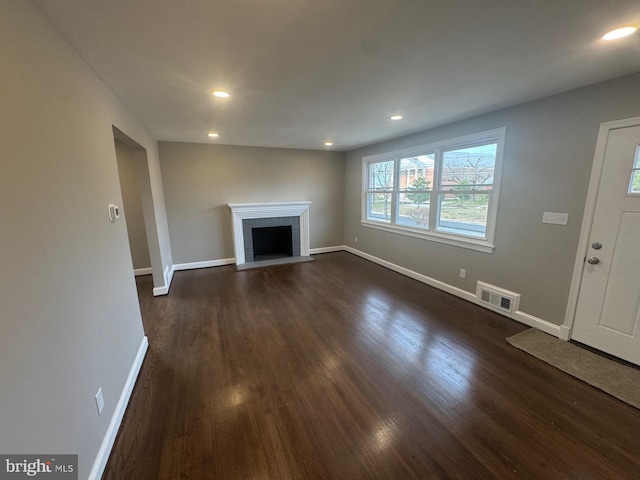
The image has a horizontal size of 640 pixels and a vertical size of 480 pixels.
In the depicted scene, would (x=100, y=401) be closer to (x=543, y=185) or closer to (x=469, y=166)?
(x=543, y=185)

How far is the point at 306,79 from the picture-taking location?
2041 millimetres

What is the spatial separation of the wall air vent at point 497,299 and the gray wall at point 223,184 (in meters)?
3.63

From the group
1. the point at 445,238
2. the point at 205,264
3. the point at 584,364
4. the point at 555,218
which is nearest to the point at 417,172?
the point at 445,238

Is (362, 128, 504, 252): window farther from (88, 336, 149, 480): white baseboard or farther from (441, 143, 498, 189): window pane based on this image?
(88, 336, 149, 480): white baseboard

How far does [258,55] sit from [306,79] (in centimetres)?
47

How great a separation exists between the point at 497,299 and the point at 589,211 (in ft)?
4.20

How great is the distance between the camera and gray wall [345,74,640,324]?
2.25 meters

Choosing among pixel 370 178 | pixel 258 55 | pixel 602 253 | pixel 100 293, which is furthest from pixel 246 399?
pixel 370 178

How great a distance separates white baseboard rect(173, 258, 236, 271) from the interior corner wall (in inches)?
129

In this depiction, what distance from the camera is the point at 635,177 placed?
2.07 meters

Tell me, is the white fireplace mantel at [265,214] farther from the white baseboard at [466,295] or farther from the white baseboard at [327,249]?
the white baseboard at [466,295]

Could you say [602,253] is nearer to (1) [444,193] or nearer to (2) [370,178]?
(1) [444,193]
